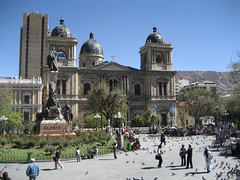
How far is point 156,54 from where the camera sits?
6569cm

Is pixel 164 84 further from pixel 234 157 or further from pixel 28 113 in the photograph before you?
pixel 234 157

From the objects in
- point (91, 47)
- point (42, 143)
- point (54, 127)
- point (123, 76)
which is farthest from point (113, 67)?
point (42, 143)

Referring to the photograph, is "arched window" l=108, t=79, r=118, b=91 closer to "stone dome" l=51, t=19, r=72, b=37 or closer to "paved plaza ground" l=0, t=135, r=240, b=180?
"stone dome" l=51, t=19, r=72, b=37

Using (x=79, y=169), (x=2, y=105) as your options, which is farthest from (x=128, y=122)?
(x=79, y=169)

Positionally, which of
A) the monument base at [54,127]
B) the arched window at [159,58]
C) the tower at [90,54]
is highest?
the tower at [90,54]

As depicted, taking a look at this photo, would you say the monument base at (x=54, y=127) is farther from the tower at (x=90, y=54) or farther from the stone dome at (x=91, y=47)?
the stone dome at (x=91, y=47)

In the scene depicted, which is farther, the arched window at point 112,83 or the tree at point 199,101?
the arched window at point 112,83

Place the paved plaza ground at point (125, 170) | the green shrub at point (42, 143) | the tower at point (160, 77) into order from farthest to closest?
1. the tower at point (160, 77)
2. the green shrub at point (42, 143)
3. the paved plaza ground at point (125, 170)

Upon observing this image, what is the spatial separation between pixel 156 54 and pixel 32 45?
55450 millimetres

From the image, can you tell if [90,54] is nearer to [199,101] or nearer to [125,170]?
[199,101]

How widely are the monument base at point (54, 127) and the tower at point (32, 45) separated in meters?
80.8

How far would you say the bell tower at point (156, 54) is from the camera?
211 ft

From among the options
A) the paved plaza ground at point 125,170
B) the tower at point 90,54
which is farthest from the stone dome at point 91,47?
the paved plaza ground at point 125,170

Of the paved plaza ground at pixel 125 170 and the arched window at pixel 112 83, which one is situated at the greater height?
the arched window at pixel 112 83
